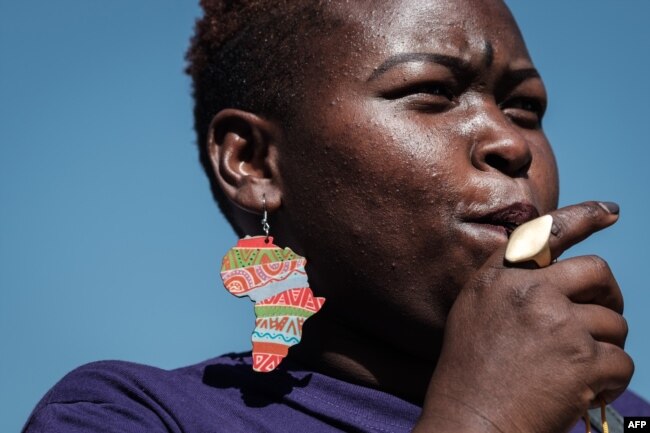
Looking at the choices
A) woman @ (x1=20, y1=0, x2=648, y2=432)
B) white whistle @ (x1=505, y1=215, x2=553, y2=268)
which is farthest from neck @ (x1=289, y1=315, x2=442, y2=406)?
white whistle @ (x1=505, y1=215, x2=553, y2=268)

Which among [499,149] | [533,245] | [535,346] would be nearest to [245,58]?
[499,149]

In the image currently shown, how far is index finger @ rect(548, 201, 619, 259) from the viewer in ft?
6.54

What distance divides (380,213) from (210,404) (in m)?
0.66

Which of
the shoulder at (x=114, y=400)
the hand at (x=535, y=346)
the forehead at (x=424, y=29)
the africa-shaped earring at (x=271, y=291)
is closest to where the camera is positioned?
the hand at (x=535, y=346)

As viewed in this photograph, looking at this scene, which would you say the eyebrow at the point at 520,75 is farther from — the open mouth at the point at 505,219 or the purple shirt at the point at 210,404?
the purple shirt at the point at 210,404

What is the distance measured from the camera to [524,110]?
2.71 m

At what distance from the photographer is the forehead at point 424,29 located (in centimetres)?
254

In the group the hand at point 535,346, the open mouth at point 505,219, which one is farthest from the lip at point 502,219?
the hand at point 535,346

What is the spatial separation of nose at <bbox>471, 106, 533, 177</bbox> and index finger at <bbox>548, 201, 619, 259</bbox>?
36cm

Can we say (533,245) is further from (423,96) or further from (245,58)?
(245,58)

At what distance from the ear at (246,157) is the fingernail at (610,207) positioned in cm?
93

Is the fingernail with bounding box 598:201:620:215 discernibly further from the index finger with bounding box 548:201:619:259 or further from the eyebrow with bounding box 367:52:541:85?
the eyebrow with bounding box 367:52:541:85

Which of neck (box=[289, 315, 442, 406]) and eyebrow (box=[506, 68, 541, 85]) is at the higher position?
eyebrow (box=[506, 68, 541, 85])

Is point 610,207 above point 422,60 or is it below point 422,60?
below
